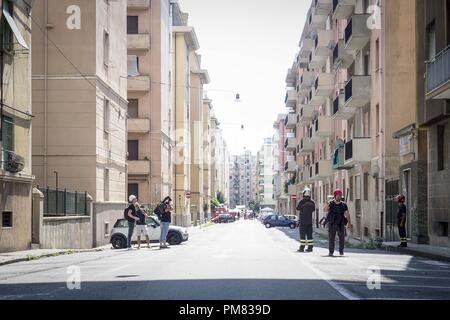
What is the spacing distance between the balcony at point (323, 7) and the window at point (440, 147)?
1296 inches

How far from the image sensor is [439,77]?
2234 centimetres

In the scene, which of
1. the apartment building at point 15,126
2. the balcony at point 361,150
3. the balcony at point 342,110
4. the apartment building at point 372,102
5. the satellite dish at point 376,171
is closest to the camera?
the apartment building at point 15,126

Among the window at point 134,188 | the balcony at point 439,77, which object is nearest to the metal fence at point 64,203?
the balcony at point 439,77

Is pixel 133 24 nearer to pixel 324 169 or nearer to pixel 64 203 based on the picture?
pixel 324 169

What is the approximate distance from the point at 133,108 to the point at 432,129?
34.2 m

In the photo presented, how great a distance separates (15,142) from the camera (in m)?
23.9

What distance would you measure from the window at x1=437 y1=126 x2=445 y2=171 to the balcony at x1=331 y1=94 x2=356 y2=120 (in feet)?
49.8

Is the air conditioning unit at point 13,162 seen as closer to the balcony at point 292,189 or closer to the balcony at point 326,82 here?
the balcony at point 326,82

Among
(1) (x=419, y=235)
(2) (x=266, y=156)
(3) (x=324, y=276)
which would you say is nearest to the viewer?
(3) (x=324, y=276)

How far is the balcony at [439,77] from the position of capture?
2164 cm

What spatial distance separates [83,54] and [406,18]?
15.2m

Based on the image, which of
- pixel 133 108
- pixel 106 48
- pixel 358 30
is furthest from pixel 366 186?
pixel 133 108
